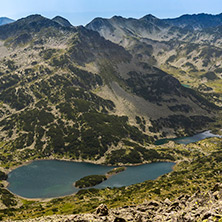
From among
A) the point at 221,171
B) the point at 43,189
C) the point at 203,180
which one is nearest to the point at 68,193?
the point at 43,189

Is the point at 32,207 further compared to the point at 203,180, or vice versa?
the point at 203,180

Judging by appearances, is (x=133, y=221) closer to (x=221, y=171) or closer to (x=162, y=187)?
A: (x=162, y=187)

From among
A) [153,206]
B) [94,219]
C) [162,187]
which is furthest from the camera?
[162,187]

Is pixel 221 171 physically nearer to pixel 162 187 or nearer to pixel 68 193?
pixel 162 187

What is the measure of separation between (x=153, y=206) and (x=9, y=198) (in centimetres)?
14223

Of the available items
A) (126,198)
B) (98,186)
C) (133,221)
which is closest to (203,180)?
(126,198)

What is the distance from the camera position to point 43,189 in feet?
634

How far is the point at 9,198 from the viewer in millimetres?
165000

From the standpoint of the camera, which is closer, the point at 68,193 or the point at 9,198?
the point at 9,198

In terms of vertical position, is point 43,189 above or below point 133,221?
below

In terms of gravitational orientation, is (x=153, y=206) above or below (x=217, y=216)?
below

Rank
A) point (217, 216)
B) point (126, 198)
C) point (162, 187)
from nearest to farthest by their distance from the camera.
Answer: point (217, 216) → point (126, 198) → point (162, 187)

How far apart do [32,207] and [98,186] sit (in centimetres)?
6593

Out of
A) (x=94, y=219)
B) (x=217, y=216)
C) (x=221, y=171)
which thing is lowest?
(x=221, y=171)
